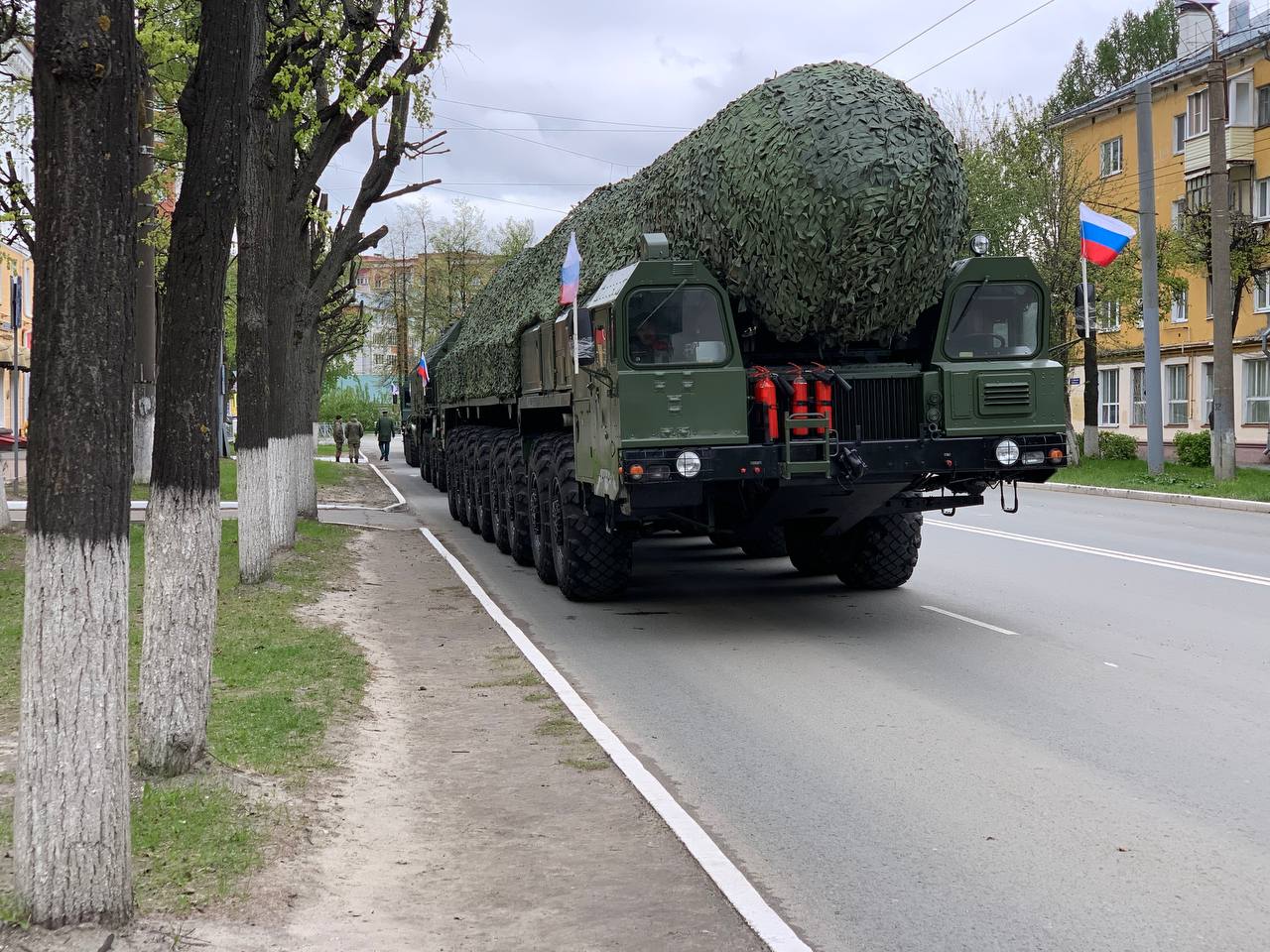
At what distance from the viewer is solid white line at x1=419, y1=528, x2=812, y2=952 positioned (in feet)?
16.3

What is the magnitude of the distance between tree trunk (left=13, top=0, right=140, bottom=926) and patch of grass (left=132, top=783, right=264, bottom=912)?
12.5 inches

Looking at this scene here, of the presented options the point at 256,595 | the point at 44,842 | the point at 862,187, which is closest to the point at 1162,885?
the point at 44,842

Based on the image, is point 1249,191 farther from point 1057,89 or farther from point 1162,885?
point 1162,885

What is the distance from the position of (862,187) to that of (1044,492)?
20352 mm

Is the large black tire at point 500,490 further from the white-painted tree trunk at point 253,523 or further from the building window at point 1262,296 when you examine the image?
the building window at point 1262,296

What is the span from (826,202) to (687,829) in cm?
594

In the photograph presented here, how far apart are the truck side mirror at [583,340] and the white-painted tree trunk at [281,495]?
18.9 feet

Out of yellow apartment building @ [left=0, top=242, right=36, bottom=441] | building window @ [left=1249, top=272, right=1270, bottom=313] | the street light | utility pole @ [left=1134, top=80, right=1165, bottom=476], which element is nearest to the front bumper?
the street light

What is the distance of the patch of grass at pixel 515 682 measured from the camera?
31.2ft

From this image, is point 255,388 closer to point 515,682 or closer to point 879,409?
point 515,682

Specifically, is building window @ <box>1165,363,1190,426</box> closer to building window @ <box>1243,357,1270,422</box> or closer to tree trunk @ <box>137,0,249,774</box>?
building window @ <box>1243,357,1270,422</box>

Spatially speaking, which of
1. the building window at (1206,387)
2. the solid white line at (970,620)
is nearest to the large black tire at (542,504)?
the solid white line at (970,620)

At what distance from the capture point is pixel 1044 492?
97.5ft

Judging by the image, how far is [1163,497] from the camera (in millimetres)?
26500
